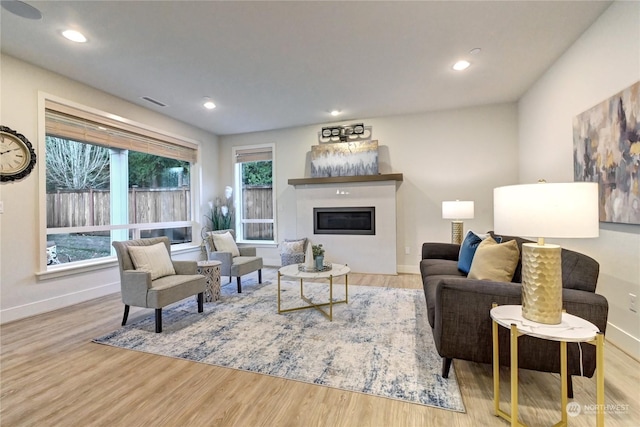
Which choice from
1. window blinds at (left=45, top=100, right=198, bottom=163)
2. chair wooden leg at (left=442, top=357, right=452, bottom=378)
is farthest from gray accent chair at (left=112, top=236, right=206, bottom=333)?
chair wooden leg at (left=442, top=357, right=452, bottom=378)

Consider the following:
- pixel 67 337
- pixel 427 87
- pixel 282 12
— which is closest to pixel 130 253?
pixel 67 337

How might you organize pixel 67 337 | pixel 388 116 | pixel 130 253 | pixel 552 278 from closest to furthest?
pixel 552 278 < pixel 67 337 < pixel 130 253 < pixel 388 116

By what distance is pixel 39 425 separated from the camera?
1.47m

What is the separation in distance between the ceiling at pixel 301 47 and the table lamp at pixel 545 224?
177 cm

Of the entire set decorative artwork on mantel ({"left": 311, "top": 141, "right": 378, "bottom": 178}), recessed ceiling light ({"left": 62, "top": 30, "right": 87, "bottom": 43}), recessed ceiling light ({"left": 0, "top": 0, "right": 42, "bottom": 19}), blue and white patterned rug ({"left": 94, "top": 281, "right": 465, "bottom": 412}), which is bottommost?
blue and white patterned rug ({"left": 94, "top": 281, "right": 465, "bottom": 412})

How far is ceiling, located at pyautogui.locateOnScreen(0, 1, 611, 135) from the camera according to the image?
7.38ft

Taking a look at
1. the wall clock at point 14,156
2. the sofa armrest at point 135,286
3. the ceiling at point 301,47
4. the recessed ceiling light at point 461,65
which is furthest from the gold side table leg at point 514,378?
the wall clock at point 14,156

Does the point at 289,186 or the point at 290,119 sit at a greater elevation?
the point at 290,119

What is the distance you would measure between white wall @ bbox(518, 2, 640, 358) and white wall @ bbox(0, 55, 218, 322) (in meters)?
5.47

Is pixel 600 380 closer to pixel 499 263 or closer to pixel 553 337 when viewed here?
pixel 553 337

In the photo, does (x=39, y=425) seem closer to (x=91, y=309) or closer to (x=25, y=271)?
(x=91, y=309)

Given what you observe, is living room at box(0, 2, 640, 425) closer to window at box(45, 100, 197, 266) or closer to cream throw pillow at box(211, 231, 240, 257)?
window at box(45, 100, 197, 266)

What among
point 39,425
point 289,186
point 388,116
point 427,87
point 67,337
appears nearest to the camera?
point 39,425

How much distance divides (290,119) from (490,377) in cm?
451
